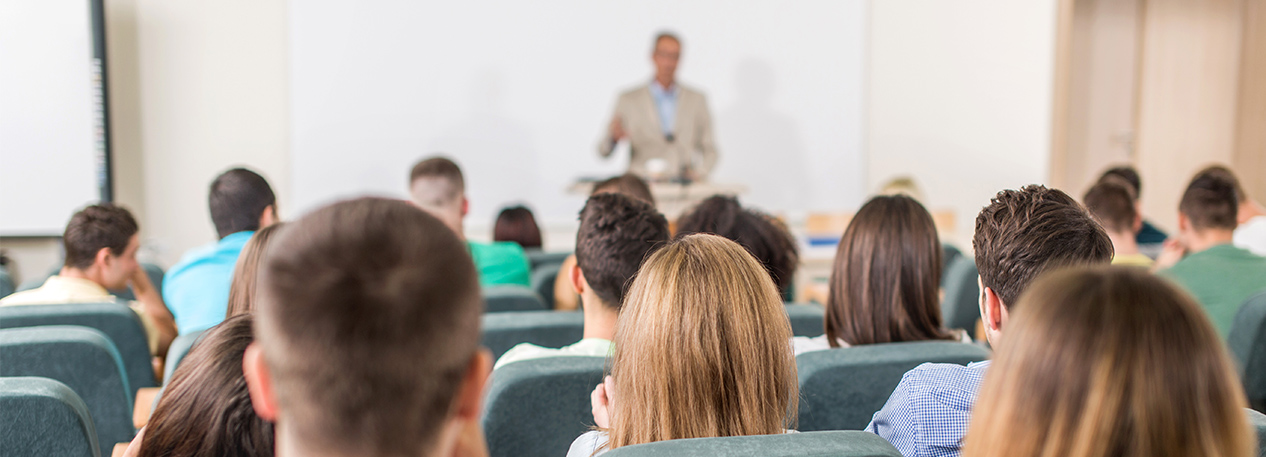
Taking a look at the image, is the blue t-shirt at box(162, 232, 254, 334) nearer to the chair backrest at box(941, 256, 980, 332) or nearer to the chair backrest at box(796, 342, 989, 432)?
the chair backrest at box(796, 342, 989, 432)

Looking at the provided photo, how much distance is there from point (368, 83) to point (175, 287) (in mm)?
3086

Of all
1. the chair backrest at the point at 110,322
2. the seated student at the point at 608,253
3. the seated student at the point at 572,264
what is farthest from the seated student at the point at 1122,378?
the chair backrest at the point at 110,322

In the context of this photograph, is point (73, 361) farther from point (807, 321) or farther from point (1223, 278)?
point (1223, 278)

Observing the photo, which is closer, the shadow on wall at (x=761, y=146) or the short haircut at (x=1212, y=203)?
the short haircut at (x=1212, y=203)

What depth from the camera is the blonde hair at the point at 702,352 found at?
3.94ft

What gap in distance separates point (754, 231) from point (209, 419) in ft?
5.70

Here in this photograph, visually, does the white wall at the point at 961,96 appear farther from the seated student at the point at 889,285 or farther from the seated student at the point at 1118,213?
Result: the seated student at the point at 889,285

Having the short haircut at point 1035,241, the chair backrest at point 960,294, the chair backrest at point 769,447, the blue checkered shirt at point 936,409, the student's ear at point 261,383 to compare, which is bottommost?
the chair backrest at point 960,294

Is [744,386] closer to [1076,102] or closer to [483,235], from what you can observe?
[483,235]

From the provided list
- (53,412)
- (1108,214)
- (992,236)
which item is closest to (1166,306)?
(992,236)

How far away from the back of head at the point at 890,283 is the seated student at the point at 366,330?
1380 mm

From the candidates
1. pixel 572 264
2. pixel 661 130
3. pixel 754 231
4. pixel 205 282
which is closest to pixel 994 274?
pixel 754 231

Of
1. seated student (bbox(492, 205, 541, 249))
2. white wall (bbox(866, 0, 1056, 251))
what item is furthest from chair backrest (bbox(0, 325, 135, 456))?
white wall (bbox(866, 0, 1056, 251))

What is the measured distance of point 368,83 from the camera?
542 centimetres
